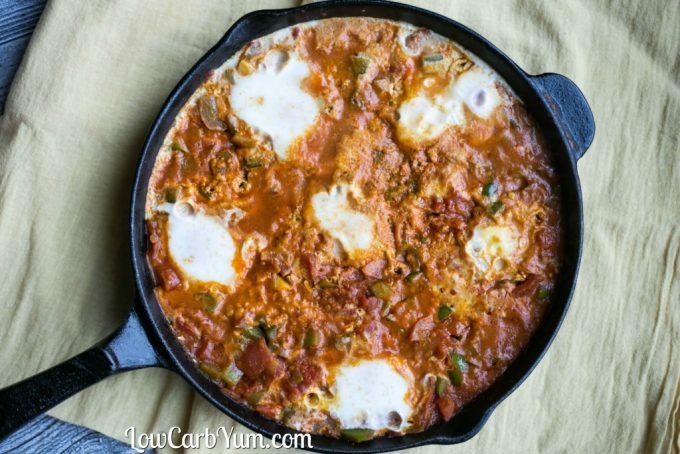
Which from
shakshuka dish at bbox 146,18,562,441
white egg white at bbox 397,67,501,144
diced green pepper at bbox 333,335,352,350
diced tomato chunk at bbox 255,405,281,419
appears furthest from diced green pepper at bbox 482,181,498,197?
diced tomato chunk at bbox 255,405,281,419

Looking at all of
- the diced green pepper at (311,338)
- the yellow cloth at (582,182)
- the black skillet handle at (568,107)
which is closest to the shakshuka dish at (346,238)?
the diced green pepper at (311,338)

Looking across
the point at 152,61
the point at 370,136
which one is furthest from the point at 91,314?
the point at 370,136

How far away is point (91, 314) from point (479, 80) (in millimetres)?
2109

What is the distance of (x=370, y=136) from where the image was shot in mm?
3020

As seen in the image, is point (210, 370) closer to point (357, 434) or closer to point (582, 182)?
point (357, 434)

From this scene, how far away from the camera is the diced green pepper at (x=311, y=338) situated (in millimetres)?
2963

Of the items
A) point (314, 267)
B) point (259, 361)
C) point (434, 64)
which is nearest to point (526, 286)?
A: point (314, 267)

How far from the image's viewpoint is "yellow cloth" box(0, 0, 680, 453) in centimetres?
324

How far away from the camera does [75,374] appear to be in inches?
102

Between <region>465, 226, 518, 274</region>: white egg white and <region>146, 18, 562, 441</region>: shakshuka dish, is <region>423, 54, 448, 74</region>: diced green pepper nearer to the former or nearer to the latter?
<region>146, 18, 562, 441</region>: shakshuka dish

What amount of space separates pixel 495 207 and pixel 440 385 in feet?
2.70

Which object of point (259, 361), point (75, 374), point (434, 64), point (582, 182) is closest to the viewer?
point (75, 374)

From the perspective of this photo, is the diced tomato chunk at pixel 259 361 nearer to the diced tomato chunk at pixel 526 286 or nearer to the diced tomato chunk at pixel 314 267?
the diced tomato chunk at pixel 314 267

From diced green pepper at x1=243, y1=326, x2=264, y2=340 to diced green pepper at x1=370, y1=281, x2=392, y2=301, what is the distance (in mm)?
526
